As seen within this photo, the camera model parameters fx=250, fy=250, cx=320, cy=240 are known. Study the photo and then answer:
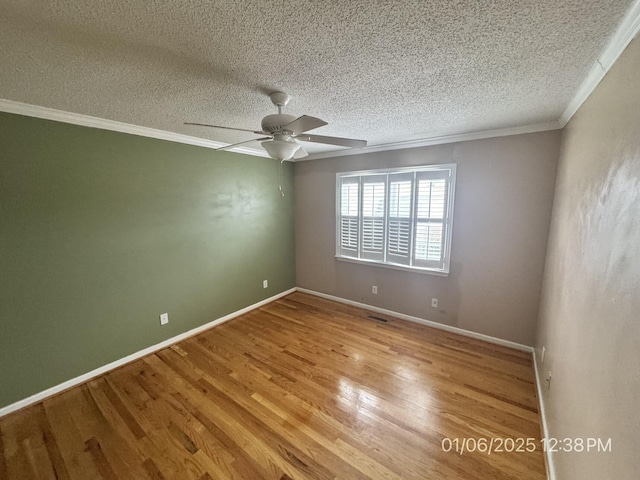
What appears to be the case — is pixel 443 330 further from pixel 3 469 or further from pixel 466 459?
pixel 3 469

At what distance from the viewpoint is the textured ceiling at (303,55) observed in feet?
3.23

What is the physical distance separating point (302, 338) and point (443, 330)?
1742 mm

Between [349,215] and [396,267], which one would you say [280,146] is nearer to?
[349,215]

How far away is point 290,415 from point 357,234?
244 centimetres

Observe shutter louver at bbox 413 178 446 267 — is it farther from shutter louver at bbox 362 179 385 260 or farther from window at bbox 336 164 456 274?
shutter louver at bbox 362 179 385 260

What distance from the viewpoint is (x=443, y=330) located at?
10.2 ft

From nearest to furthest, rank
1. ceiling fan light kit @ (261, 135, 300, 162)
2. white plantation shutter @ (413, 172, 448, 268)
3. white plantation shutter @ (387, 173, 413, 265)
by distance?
1. ceiling fan light kit @ (261, 135, 300, 162)
2. white plantation shutter @ (413, 172, 448, 268)
3. white plantation shutter @ (387, 173, 413, 265)

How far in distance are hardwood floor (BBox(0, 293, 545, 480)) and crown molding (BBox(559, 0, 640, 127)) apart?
2242 millimetres

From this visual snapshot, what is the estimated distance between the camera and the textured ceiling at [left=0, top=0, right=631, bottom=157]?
98cm

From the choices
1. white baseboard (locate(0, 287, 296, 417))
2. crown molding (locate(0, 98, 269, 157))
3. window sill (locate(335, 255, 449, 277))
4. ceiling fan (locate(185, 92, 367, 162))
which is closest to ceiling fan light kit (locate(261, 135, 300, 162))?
ceiling fan (locate(185, 92, 367, 162))

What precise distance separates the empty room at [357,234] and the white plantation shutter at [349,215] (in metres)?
0.08

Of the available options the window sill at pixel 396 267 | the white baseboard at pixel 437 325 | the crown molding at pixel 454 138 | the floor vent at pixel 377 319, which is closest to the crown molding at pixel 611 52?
the crown molding at pixel 454 138

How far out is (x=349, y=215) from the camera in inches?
149

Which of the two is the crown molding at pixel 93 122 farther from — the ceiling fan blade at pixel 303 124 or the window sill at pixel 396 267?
the window sill at pixel 396 267
